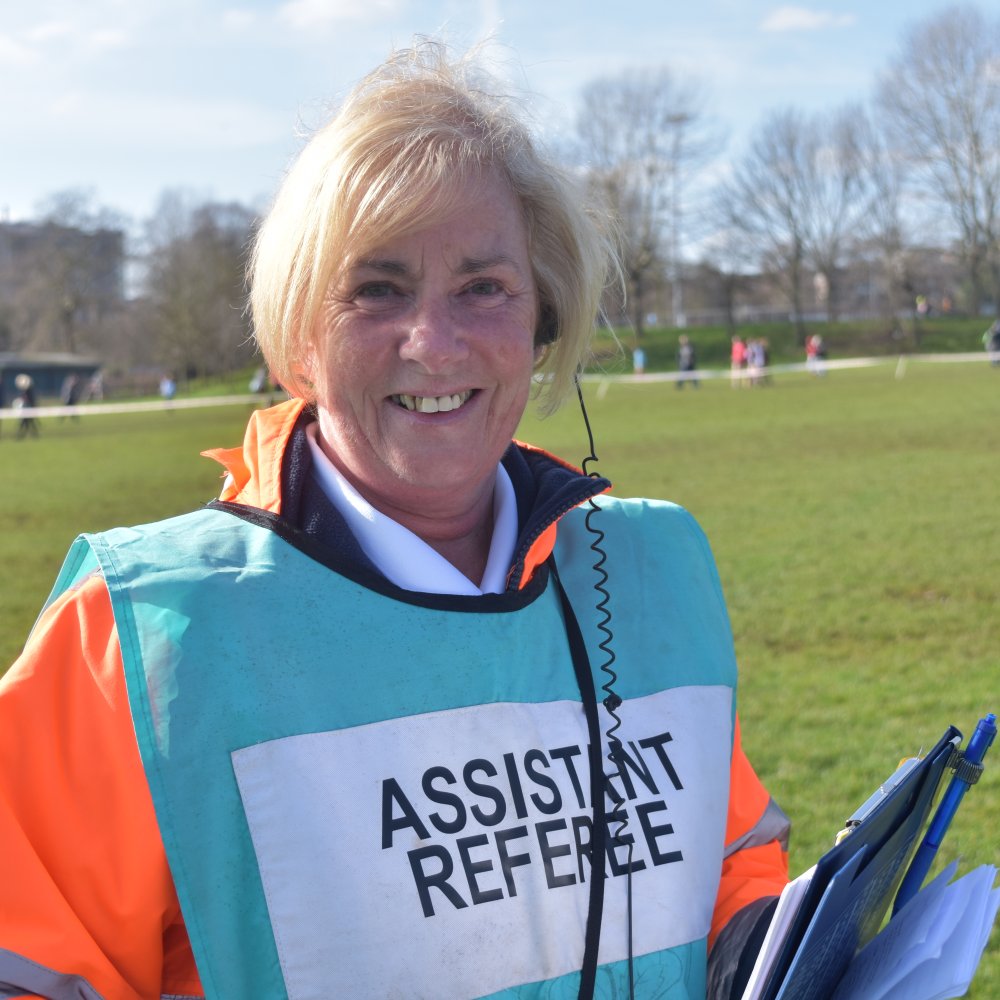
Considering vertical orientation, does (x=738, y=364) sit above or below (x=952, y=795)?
above

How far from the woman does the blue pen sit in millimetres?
265

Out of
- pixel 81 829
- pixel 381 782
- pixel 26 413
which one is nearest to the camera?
pixel 81 829

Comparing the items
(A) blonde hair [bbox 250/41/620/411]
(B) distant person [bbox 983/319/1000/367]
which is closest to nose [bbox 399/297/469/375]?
(A) blonde hair [bbox 250/41/620/411]

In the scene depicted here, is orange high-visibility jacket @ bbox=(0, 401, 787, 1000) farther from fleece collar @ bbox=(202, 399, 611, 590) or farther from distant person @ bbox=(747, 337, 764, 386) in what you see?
distant person @ bbox=(747, 337, 764, 386)

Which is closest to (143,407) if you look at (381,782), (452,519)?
(452,519)

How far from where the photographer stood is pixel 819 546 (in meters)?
10.4

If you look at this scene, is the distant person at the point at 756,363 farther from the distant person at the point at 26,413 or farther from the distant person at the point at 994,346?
the distant person at the point at 26,413

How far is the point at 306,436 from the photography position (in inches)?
80.5

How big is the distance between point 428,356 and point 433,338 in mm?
30

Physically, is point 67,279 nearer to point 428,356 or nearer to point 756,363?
point 756,363

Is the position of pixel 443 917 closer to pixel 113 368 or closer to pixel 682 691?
pixel 682 691

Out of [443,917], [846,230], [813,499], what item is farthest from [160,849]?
[846,230]

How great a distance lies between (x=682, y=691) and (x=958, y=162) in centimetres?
7088

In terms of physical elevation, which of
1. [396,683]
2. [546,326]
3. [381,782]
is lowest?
Answer: [381,782]
